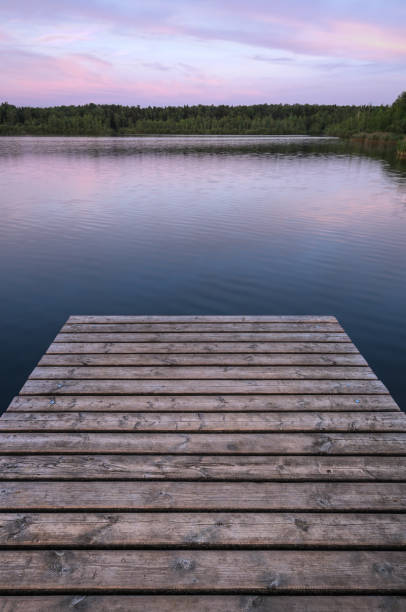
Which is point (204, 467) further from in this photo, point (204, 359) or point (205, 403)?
point (204, 359)

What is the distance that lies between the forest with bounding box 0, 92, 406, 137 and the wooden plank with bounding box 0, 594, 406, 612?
107 metres

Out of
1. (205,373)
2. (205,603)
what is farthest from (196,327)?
(205,603)

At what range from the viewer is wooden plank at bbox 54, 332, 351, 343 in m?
4.49

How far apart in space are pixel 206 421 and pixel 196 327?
1788 millimetres

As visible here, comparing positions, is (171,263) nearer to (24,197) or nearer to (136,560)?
(136,560)

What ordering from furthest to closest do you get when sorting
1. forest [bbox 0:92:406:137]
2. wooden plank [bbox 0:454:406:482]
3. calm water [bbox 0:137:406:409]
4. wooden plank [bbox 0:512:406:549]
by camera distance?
forest [bbox 0:92:406:137] → calm water [bbox 0:137:406:409] → wooden plank [bbox 0:454:406:482] → wooden plank [bbox 0:512:406:549]

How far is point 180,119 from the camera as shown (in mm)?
142625

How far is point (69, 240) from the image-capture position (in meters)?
12.4

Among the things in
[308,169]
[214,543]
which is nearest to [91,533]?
[214,543]

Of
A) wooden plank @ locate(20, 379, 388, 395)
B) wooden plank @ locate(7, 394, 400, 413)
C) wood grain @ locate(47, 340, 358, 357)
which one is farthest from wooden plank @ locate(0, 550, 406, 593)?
wood grain @ locate(47, 340, 358, 357)

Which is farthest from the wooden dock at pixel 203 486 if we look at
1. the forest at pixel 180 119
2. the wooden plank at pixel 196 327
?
the forest at pixel 180 119

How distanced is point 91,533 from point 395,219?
1561cm

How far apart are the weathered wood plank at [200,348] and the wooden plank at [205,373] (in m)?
0.31

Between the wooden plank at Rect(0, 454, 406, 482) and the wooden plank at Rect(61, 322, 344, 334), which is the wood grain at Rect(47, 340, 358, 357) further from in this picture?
the wooden plank at Rect(0, 454, 406, 482)
